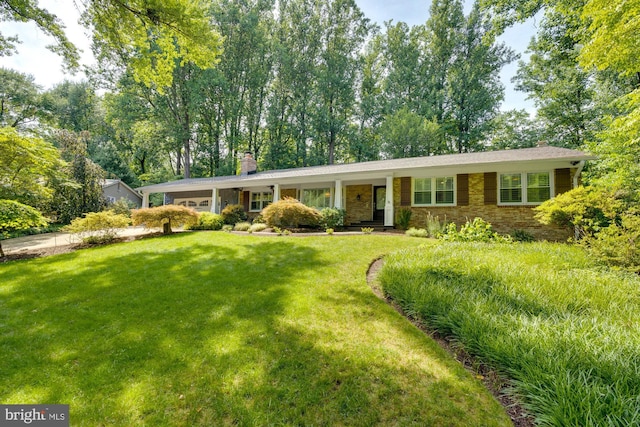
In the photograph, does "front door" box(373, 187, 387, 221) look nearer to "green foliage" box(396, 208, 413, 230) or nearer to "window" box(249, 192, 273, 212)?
"green foliage" box(396, 208, 413, 230)

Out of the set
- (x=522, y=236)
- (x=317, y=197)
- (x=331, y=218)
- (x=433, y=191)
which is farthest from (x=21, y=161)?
(x=522, y=236)

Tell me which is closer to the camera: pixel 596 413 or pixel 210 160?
pixel 596 413

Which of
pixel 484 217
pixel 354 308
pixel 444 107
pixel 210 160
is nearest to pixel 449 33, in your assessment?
pixel 444 107

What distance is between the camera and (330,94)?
83.5 ft

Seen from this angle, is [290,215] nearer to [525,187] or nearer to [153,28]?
[153,28]

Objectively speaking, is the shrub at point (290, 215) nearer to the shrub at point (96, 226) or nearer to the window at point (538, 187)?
the shrub at point (96, 226)

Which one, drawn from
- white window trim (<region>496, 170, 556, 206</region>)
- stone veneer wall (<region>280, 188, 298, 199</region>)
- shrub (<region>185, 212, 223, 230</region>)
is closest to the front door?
stone veneer wall (<region>280, 188, 298, 199</region>)

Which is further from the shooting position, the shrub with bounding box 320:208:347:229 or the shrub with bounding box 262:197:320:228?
the shrub with bounding box 320:208:347:229

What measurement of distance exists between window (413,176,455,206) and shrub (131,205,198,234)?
10505 mm

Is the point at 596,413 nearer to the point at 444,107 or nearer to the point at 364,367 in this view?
the point at 364,367

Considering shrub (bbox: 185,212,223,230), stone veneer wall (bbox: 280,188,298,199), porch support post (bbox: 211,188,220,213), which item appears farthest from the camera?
porch support post (bbox: 211,188,220,213)

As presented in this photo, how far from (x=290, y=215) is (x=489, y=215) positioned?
8.70 metres

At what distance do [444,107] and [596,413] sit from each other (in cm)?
2691

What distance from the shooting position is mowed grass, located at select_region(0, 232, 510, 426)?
2.12 metres
